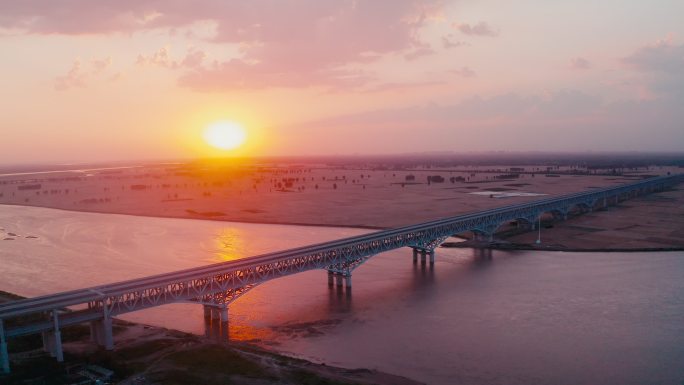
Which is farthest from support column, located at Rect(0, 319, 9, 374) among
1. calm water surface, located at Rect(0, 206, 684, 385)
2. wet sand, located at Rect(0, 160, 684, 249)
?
wet sand, located at Rect(0, 160, 684, 249)

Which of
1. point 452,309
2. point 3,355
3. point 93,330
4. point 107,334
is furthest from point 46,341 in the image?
point 452,309

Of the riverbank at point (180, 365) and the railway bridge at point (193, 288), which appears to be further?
the railway bridge at point (193, 288)

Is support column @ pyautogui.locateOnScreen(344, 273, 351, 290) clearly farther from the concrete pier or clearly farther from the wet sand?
the wet sand

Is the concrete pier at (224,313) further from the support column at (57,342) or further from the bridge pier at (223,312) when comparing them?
the support column at (57,342)

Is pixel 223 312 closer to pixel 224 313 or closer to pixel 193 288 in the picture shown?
pixel 224 313

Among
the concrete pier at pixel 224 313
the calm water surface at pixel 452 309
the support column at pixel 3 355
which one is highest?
the support column at pixel 3 355

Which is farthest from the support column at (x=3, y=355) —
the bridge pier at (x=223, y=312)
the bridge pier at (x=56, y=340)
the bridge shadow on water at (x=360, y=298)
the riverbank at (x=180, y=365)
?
the bridge pier at (x=223, y=312)
